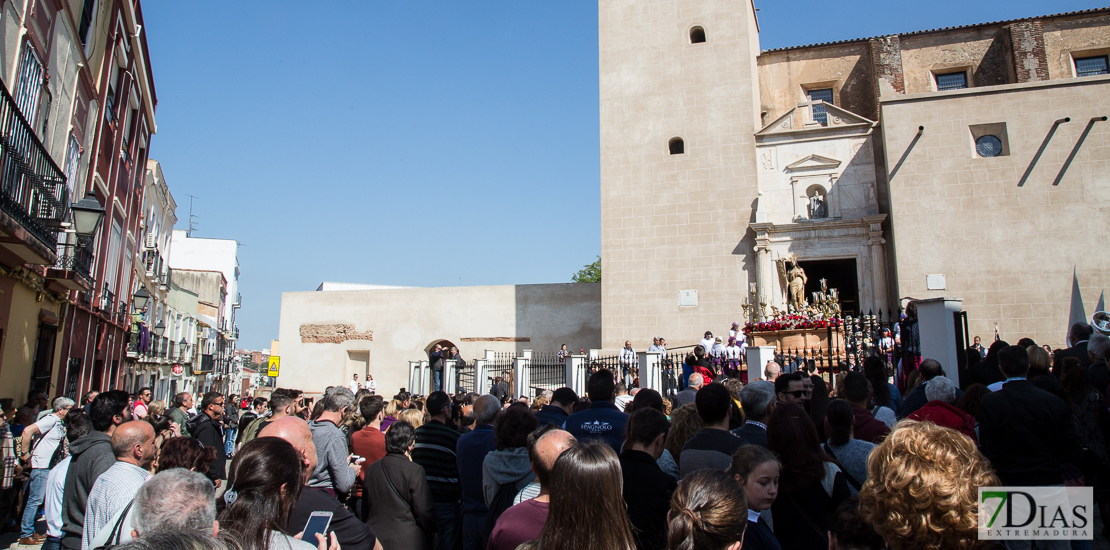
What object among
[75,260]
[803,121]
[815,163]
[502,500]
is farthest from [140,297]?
[803,121]

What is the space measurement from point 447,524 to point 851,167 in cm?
1756

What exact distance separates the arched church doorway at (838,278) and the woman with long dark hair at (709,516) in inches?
687

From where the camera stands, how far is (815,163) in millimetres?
19234

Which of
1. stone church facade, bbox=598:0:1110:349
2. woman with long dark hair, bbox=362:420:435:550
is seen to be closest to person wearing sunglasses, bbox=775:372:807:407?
woman with long dark hair, bbox=362:420:435:550

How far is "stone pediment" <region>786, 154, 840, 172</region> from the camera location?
19.1 meters

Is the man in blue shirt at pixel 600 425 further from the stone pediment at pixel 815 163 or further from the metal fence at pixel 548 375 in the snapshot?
the stone pediment at pixel 815 163

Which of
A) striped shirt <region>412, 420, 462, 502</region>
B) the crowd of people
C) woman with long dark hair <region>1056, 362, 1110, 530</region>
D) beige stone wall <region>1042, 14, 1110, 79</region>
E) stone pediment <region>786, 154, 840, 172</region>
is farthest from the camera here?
beige stone wall <region>1042, 14, 1110, 79</region>

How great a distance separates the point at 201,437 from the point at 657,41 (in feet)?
60.5

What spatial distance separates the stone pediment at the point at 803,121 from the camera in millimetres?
19219

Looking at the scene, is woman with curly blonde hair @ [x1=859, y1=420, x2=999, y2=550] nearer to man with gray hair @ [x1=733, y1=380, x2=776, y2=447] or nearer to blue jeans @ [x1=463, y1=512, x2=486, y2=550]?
man with gray hair @ [x1=733, y1=380, x2=776, y2=447]

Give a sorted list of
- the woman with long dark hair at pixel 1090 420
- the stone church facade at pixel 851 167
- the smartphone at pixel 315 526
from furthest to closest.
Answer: the stone church facade at pixel 851 167, the woman with long dark hair at pixel 1090 420, the smartphone at pixel 315 526

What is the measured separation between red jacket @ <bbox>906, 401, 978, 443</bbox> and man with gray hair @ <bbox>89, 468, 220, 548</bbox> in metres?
3.87

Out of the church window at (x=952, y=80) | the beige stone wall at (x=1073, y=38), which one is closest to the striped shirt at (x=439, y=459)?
the church window at (x=952, y=80)

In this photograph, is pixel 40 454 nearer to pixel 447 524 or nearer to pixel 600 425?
pixel 447 524
